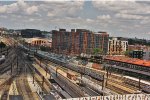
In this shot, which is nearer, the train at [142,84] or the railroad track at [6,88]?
the railroad track at [6,88]

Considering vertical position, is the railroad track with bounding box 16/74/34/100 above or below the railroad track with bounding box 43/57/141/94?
above

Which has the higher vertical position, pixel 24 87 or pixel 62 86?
pixel 24 87

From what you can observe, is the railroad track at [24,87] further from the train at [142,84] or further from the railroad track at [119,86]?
the train at [142,84]

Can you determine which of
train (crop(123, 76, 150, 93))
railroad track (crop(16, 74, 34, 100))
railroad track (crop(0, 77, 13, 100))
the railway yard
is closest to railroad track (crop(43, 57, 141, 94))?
the railway yard

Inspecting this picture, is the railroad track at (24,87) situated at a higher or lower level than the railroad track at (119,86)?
higher

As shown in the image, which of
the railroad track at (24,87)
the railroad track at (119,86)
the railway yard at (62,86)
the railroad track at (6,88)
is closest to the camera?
the railroad track at (24,87)

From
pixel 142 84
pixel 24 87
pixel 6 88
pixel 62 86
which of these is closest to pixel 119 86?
pixel 142 84

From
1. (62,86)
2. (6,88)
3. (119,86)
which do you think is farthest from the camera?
(119,86)

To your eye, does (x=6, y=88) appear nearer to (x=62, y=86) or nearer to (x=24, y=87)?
(x=24, y=87)

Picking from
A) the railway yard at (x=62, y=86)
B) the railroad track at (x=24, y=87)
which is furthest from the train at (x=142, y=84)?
the railroad track at (x=24, y=87)

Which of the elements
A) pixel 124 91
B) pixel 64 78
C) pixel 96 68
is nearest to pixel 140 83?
pixel 124 91

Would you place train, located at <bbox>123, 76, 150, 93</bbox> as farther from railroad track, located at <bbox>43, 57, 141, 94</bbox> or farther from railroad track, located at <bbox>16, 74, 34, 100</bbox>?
railroad track, located at <bbox>16, 74, 34, 100</bbox>

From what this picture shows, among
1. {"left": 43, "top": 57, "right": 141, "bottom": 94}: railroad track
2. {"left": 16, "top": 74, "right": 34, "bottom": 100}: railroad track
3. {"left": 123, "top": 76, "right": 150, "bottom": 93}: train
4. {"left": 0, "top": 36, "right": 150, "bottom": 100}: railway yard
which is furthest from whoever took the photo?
{"left": 43, "top": 57, "right": 141, "bottom": 94}: railroad track

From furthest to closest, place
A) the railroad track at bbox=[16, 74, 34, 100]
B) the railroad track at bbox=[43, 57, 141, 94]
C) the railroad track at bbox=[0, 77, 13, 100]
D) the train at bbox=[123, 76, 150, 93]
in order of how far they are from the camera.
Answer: the railroad track at bbox=[43, 57, 141, 94] < the train at bbox=[123, 76, 150, 93] < the railroad track at bbox=[0, 77, 13, 100] < the railroad track at bbox=[16, 74, 34, 100]
